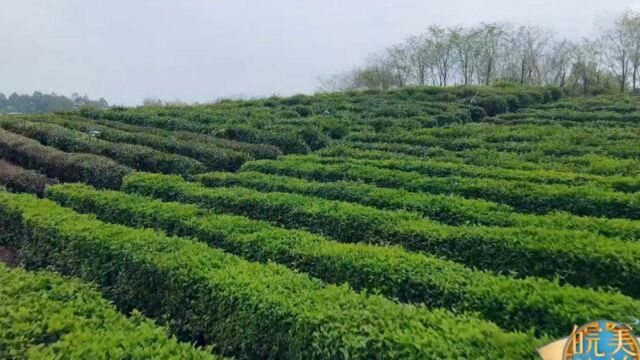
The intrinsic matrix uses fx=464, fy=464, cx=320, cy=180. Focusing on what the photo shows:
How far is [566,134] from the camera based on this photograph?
18.2 meters

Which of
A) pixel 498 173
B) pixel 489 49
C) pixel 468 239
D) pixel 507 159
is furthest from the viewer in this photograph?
pixel 489 49

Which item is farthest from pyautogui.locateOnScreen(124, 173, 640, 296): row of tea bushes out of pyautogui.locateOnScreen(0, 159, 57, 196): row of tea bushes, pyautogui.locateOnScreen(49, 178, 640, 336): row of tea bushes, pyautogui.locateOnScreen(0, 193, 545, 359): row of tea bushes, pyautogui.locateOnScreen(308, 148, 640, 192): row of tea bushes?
pyautogui.locateOnScreen(0, 159, 57, 196): row of tea bushes

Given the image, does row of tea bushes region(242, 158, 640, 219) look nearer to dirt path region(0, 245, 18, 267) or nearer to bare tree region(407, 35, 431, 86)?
dirt path region(0, 245, 18, 267)

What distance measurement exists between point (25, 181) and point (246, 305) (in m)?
10.5

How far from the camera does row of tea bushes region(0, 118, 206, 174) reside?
47.3ft

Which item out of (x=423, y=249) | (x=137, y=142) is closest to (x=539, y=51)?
(x=137, y=142)

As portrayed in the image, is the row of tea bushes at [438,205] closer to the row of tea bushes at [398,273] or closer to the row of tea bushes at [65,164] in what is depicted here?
the row of tea bushes at [398,273]

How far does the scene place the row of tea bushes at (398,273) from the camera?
15.8ft


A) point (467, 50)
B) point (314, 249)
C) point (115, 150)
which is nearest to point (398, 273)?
point (314, 249)

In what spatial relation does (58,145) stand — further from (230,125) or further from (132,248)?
(132,248)

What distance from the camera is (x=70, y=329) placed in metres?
4.68

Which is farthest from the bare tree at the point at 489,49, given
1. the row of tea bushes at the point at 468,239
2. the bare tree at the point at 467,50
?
the row of tea bushes at the point at 468,239

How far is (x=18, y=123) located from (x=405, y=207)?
16996 mm

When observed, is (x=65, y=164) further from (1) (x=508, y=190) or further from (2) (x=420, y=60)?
(2) (x=420, y=60)
